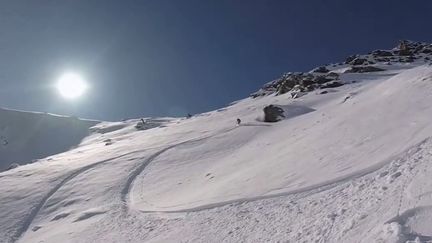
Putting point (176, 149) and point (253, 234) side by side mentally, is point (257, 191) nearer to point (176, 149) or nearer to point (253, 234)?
point (253, 234)

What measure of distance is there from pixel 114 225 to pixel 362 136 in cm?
726

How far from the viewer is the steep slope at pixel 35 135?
89.7 m

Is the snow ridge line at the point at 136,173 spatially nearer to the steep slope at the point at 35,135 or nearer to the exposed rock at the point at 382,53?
the exposed rock at the point at 382,53

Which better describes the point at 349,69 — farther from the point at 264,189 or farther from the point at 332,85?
the point at 264,189

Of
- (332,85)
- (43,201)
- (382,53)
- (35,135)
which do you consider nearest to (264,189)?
(43,201)

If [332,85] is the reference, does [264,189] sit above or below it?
below

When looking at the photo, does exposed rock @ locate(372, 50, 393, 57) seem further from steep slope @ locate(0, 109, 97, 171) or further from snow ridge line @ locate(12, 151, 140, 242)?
steep slope @ locate(0, 109, 97, 171)

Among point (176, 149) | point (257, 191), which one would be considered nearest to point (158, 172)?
point (176, 149)

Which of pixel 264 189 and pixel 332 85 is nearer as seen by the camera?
pixel 264 189

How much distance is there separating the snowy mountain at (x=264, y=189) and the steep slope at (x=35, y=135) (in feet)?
210

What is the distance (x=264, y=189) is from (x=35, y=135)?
9935 centimetres

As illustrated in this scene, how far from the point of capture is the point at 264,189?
1137 centimetres

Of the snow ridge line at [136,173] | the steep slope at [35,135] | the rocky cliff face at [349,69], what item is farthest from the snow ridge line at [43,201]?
the steep slope at [35,135]

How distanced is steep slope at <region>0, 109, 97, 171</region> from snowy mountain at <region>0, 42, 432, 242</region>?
63.9 metres
